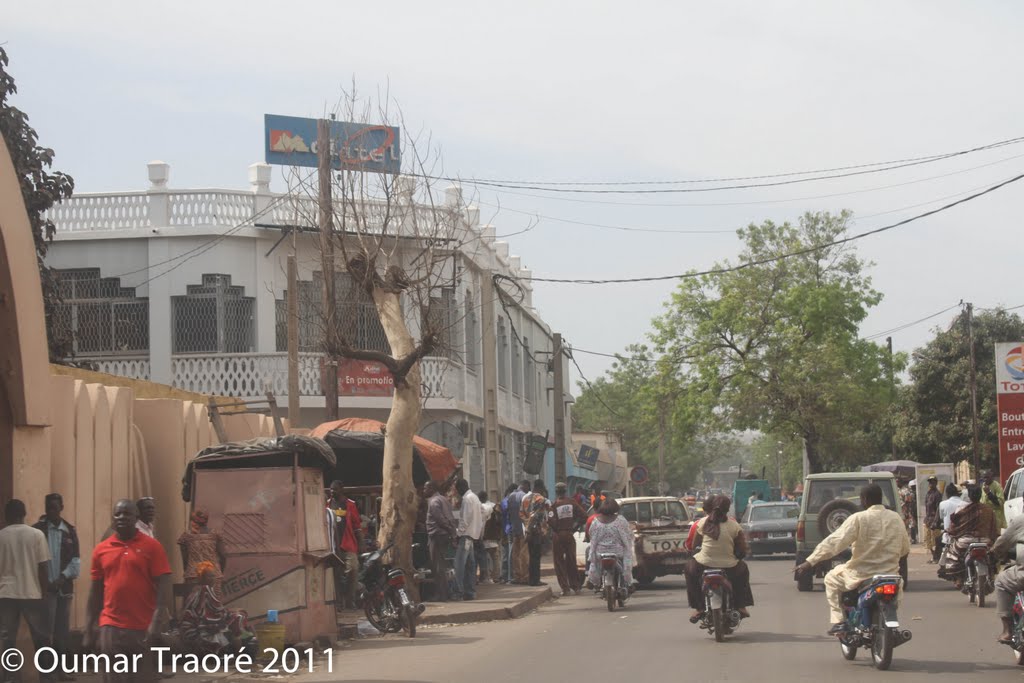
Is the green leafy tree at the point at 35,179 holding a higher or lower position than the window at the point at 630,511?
higher

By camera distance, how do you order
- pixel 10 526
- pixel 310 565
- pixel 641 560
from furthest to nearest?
1. pixel 641 560
2. pixel 310 565
3. pixel 10 526

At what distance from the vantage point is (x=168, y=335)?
30.2m

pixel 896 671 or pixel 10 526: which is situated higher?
pixel 10 526

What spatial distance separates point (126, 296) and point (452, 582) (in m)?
13.7

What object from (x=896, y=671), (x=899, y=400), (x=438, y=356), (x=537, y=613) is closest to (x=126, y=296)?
(x=438, y=356)

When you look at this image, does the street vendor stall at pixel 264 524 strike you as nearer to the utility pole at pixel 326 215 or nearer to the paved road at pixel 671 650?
the paved road at pixel 671 650

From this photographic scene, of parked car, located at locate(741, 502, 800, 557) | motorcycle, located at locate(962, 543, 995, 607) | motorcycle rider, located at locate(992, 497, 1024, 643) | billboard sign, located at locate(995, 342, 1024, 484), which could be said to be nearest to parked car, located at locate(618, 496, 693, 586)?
motorcycle, located at locate(962, 543, 995, 607)

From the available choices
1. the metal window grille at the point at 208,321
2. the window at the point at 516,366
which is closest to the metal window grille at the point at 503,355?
the window at the point at 516,366

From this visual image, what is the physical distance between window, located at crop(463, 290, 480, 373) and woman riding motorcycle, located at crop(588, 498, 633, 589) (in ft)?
49.4

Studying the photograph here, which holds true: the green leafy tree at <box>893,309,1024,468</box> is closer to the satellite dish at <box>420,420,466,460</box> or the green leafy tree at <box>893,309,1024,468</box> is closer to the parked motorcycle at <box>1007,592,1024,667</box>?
the satellite dish at <box>420,420,466,460</box>

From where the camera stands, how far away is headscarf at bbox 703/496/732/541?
574 inches

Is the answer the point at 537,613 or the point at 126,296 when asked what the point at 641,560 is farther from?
the point at 126,296

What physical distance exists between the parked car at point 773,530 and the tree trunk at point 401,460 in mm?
16632

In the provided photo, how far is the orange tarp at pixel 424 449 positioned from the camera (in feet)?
70.6
